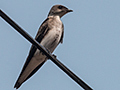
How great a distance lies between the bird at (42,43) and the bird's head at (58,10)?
2.25ft

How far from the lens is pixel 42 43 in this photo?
275 inches

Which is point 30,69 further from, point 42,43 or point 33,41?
point 33,41

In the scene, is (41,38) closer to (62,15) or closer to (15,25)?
(62,15)

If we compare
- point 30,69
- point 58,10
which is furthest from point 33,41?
point 58,10

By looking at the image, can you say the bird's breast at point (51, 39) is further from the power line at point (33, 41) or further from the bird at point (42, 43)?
the power line at point (33, 41)

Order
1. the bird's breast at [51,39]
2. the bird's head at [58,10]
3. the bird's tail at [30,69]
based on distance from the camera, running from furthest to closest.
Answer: the bird's head at [58,10]
the bird's breast at [51,39]
the bird's tail at [30,69]

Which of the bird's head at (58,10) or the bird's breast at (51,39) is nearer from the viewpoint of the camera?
the bird's breast at (51,39)

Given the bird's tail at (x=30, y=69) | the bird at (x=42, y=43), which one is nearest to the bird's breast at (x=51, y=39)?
the bird at (x=42, y=43)

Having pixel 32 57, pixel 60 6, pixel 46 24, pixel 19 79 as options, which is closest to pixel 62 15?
pixel 60 6

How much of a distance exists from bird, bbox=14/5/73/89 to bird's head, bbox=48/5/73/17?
2.25 ft

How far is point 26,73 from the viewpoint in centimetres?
668

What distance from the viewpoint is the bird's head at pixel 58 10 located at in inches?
320

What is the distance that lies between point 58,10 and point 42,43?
155 cm

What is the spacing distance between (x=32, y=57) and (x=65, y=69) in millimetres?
2415
